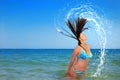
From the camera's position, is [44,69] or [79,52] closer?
[79,52]

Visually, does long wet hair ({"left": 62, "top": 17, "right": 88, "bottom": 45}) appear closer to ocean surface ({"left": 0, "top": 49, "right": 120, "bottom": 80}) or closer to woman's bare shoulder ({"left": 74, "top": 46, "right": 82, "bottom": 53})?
woman's bare shoulder ({"left": 74, "top": 46, "right": 82, "bottom": 53})

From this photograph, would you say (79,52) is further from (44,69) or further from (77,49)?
(44,69)

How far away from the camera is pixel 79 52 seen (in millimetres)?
6484

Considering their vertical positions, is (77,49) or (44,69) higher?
(77,49)

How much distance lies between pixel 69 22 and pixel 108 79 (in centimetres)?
601

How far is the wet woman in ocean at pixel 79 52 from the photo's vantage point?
20.6 ft

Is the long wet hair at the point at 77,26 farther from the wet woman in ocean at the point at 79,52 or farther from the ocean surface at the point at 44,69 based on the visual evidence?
the ocean surface at the point at 44,69

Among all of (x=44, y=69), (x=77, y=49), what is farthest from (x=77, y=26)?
(x=44, y=69)

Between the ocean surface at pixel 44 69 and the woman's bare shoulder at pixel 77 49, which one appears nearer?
the woman's bare shoulder at pixel 77 49

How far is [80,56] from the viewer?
21.8 feet

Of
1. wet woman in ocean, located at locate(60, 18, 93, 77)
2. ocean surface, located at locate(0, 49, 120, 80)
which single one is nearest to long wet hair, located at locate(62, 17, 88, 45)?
wet woman in ocean, located at locate(60, 18, 93, 77)

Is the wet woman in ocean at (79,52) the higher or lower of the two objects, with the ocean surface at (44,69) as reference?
higher

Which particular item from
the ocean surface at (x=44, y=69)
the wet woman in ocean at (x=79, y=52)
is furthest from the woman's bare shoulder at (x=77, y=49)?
the ocean surface at (x=44, y=69)

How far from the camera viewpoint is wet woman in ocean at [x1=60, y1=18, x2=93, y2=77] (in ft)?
20.6
